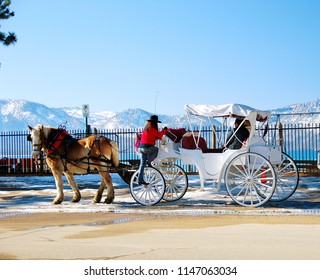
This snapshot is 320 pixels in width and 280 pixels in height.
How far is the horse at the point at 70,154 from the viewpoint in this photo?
16.8m

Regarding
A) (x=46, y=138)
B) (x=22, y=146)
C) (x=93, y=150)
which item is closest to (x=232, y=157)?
(x=93, y=150)

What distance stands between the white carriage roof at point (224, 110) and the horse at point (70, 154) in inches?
105

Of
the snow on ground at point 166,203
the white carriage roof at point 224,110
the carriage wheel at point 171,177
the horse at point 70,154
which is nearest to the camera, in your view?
the snow on ground at point 166,203

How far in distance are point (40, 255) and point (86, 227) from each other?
3.22 metres

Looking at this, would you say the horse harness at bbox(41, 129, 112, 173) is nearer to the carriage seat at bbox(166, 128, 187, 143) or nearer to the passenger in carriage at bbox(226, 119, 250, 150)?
the carriage seat at bbox(166, 128, 187, 143)

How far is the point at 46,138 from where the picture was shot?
55.4 ft

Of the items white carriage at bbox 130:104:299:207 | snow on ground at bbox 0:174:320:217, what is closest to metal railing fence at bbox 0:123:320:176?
snow on ground at bbox 0:174:320:217

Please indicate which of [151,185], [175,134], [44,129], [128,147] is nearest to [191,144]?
[175,134]

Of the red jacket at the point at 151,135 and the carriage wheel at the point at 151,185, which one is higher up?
the red jacket at the point at 151,135

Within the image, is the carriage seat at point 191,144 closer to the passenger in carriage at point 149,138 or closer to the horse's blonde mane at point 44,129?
the passenger in carriage at point 149,138

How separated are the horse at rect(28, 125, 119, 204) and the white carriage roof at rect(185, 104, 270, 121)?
8.73 ft

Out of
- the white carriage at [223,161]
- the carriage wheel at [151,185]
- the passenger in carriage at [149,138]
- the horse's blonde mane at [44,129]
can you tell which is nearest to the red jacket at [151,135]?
the passenger in carriage at [149,138]

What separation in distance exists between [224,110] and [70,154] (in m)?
4.27

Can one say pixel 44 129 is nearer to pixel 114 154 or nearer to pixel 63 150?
pixel 63 150
